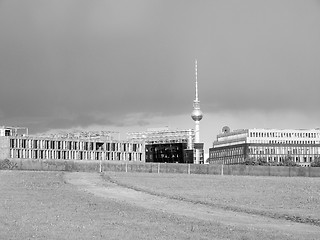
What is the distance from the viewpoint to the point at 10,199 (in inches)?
1957

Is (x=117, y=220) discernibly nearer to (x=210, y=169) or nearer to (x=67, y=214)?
(x=67, y=214)

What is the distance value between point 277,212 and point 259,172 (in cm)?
11501

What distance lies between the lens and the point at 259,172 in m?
158

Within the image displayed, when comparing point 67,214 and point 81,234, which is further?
point 67,214

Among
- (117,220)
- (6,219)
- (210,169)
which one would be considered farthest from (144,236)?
(210,169)

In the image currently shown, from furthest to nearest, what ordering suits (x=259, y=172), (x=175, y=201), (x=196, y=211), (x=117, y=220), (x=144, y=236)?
(x=259, y=172) < (x=175, y=201) < (x=196, y=211) < (x=117, y=220) < (x=144, y=236)

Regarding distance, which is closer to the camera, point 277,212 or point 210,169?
point 277,212

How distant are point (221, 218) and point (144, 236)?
441 inches

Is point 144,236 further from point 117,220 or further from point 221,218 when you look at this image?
point 221,218

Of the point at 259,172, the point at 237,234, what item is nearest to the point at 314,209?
the point at 237,234

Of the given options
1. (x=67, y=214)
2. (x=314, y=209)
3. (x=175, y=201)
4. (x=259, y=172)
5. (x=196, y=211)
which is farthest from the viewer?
(x=259, y=172)

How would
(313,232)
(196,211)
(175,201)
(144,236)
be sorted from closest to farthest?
(144,236), (313,232), (196,211), (175,201)

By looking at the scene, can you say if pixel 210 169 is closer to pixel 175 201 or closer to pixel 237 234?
pixel 175 201

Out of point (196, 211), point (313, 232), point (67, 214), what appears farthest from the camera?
point (196, 211)
